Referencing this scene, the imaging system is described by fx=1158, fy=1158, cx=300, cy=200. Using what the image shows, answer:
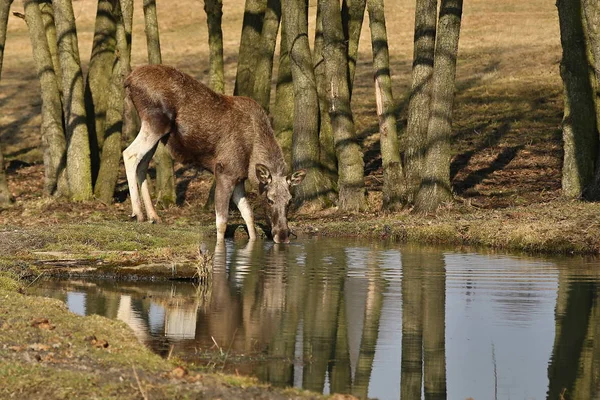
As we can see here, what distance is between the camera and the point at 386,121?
24891 mm

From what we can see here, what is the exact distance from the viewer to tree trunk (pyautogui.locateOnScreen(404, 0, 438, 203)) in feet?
79.3

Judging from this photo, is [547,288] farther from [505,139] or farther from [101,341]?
[505,139]

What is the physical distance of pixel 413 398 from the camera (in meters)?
8.67

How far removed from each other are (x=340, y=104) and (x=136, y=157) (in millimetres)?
6511

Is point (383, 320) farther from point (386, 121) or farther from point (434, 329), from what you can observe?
point (386, 121)

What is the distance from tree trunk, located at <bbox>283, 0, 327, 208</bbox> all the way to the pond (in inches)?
316

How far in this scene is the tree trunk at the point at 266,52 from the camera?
27.5m

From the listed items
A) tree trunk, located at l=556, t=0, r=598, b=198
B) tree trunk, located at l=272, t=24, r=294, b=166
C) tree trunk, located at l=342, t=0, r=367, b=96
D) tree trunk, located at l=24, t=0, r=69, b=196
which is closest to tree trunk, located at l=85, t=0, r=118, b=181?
tree trunk, located at l=24, t=0, r=69, b=196

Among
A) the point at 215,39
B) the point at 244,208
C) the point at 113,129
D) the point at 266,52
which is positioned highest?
the point at 215,39

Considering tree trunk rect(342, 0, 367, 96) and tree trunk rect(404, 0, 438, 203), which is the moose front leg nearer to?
tree trunk rect(404, 0, 438, 203)

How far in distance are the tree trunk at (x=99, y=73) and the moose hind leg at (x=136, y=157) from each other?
8716 millimetres

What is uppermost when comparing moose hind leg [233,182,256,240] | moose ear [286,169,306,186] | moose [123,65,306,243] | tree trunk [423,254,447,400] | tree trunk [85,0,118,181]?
tree trunk [85,0,118,181]

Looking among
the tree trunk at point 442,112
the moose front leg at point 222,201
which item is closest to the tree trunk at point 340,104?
the tree trunk at point 442,112

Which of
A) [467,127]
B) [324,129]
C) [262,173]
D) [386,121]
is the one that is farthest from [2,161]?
[467,127]
